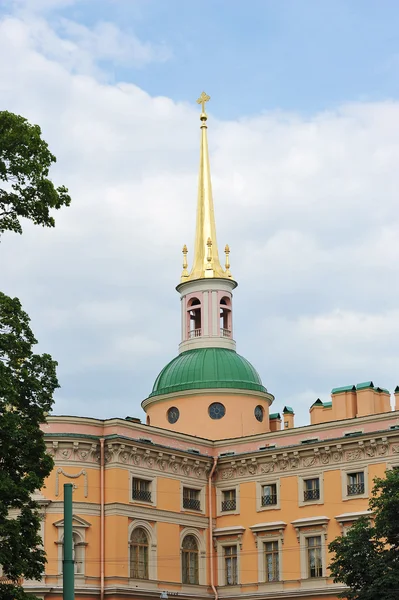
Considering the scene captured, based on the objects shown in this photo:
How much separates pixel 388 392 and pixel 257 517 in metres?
9.32

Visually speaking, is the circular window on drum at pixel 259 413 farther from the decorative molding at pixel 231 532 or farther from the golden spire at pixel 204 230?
the golden spire at pixel 204 230

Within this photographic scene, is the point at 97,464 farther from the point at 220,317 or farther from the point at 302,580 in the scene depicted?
the point at 220,317

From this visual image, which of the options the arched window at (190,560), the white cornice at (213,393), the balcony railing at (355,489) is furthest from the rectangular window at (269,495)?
the white cornice at (213,393)

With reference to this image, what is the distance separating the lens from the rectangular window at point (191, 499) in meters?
55.2

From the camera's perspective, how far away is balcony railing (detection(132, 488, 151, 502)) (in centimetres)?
5197

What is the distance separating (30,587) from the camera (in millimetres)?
47656

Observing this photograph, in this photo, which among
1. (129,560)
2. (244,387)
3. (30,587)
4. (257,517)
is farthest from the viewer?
(244,387)

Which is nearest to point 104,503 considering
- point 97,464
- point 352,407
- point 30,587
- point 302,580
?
point 97,464

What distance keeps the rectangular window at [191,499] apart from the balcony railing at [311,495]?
5.65 meters

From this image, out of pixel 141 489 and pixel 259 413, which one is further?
pixel 259 413

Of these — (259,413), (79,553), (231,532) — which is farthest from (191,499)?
(79,553)

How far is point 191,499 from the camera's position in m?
55.7

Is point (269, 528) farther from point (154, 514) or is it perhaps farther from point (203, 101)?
point (203, 101)

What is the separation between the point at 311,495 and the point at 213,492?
5664mm
